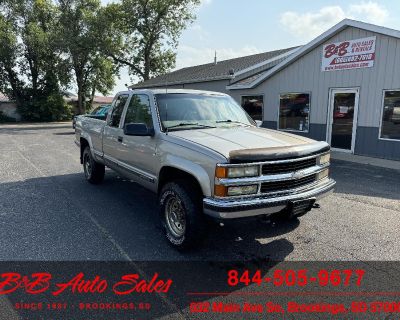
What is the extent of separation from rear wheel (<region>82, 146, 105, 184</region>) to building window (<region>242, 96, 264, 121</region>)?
999 centimetres

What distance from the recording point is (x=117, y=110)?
19.3 feet

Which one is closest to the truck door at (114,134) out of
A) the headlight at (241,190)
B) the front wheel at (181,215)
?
the front wheel at (181,215)

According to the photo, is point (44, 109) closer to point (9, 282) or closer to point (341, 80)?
point (341, 80)

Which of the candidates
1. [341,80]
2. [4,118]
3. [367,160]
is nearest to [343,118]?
[341,80]

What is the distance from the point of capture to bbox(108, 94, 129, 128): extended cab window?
571cm

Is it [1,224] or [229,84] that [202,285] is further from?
[229,84]

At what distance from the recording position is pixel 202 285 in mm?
3352

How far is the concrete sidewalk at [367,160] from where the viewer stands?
33.0 feet

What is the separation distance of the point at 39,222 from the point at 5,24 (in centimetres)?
3657

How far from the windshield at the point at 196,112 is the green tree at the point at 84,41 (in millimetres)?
30066

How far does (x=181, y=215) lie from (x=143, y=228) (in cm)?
103

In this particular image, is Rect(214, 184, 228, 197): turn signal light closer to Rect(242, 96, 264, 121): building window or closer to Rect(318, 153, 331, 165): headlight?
Rect(318, 153, 331, 165): headlight

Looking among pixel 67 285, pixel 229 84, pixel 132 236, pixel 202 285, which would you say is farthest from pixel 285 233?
pixel 229 84

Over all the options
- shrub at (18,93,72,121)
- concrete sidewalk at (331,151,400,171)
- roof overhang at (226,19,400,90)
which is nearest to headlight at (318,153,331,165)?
concrete sidewalk at (331,151,400,171)
